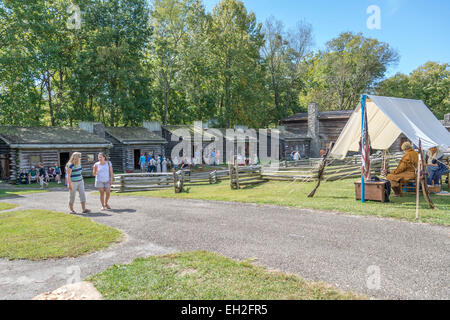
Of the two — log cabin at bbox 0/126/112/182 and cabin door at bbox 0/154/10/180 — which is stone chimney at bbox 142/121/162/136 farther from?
cabin door at bbox 0/154/10/180

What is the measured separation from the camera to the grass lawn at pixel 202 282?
4001 millimetres

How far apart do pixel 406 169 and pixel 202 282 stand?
9043 mm

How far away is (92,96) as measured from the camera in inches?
1331

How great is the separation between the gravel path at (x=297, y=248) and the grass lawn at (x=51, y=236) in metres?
0.33

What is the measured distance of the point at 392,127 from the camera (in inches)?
557

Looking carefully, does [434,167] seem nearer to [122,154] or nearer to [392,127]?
[392,127]

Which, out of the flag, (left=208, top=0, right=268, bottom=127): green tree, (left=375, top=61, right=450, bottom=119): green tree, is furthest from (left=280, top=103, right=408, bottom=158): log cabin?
the flag

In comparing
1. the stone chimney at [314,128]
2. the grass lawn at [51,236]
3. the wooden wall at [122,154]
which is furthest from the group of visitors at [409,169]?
the stone chimney at [314,128]

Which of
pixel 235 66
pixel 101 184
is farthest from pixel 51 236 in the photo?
pixel 235 66

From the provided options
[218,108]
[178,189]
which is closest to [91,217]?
[178,189]

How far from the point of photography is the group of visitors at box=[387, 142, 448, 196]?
33.5 ft

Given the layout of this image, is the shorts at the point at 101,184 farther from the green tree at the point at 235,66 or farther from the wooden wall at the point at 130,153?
the green tree at the point at 235,66

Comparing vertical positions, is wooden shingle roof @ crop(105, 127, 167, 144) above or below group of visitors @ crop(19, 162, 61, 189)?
above

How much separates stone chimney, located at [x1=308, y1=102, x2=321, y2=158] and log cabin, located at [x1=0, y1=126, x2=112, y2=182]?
77.5 ft
